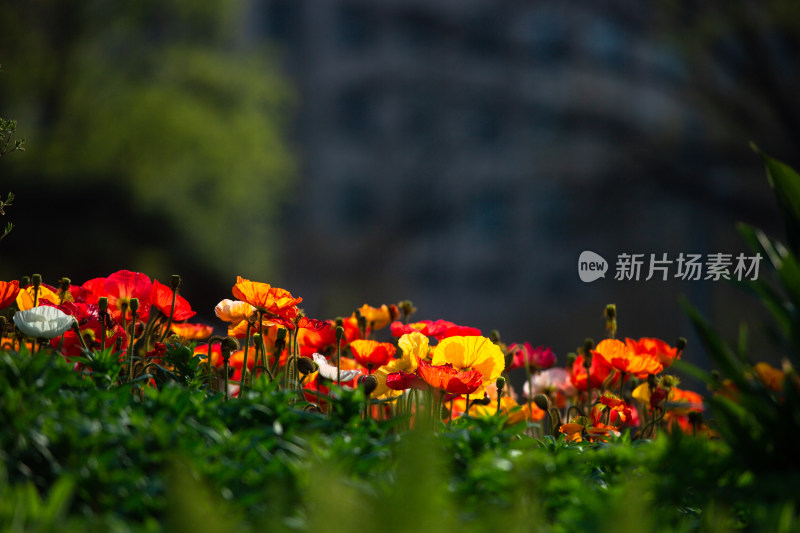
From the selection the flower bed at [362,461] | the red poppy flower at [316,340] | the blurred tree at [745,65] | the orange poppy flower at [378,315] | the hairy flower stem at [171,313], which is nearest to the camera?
the flower bed at [362,461]

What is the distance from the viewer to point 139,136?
40.7 feet

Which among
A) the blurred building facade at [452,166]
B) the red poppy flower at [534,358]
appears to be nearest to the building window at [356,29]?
the blurred building facade at [452,166]

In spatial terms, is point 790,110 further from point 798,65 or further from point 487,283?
point 487,283

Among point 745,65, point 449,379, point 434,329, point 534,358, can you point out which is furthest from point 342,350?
point 745,65

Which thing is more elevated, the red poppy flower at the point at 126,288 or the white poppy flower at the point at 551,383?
the red poppy flower at the point at 126,288

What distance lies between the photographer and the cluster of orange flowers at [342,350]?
5.47 ft

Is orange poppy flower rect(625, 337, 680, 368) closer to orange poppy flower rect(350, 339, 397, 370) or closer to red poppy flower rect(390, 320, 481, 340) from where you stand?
red poppy flower rect(390, 320, 481, 340)

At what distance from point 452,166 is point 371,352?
24.2 metres

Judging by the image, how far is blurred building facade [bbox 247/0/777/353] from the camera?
19000mm

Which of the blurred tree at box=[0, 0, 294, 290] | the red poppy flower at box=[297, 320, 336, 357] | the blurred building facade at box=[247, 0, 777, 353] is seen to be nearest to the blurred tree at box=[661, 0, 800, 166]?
the blurred building facade at box=[247, 0, 777, 353]

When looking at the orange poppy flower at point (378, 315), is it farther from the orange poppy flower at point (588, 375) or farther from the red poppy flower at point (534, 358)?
the orange poppy flower at point (588, 375)

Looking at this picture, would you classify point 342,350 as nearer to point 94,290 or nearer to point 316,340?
point 316,340

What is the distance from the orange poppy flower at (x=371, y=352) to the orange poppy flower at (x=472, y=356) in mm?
221

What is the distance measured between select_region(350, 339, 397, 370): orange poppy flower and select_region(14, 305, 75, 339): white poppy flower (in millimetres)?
692
